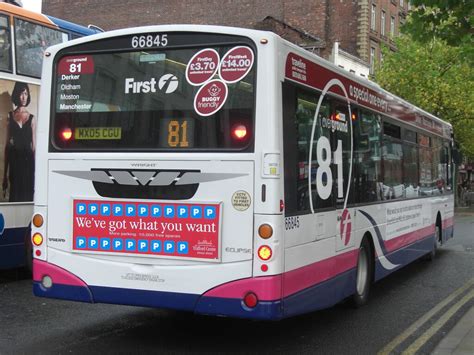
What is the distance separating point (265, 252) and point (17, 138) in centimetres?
526

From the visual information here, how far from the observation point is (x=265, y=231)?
16.7ft

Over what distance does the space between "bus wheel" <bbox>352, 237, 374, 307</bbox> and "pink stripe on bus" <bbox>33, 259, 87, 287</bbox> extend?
354 centimetres

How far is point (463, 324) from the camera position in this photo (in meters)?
6.85

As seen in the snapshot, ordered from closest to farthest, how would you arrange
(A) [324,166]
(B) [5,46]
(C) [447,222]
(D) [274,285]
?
1. (D) [274,285]
2. (A) [324,166]
3. (B) [5,46]
4. (C) [447,222]

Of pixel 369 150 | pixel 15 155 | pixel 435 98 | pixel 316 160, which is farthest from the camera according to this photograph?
pixel 435 98

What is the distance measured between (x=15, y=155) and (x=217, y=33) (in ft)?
15.5

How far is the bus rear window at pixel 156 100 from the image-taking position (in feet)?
17.3

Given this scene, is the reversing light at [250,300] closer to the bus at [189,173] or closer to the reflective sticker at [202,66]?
the bus at [189,173]

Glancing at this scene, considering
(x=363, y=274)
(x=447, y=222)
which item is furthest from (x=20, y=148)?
(x=447, y=222)

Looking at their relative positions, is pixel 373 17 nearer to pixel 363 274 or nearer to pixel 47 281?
pixel 363 274

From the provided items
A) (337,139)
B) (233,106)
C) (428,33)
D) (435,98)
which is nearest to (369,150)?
(337,139)

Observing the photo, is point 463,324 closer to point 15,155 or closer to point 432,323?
point 432,323

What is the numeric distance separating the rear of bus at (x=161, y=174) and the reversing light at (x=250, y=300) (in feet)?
0.06

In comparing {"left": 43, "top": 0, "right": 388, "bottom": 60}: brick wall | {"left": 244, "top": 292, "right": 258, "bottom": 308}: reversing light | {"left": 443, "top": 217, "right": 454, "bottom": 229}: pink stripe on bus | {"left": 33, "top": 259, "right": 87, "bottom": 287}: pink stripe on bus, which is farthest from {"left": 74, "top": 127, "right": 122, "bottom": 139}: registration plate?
{"left": 43, "top": 0, "right": 388, "bottom": 60}: brick wall
